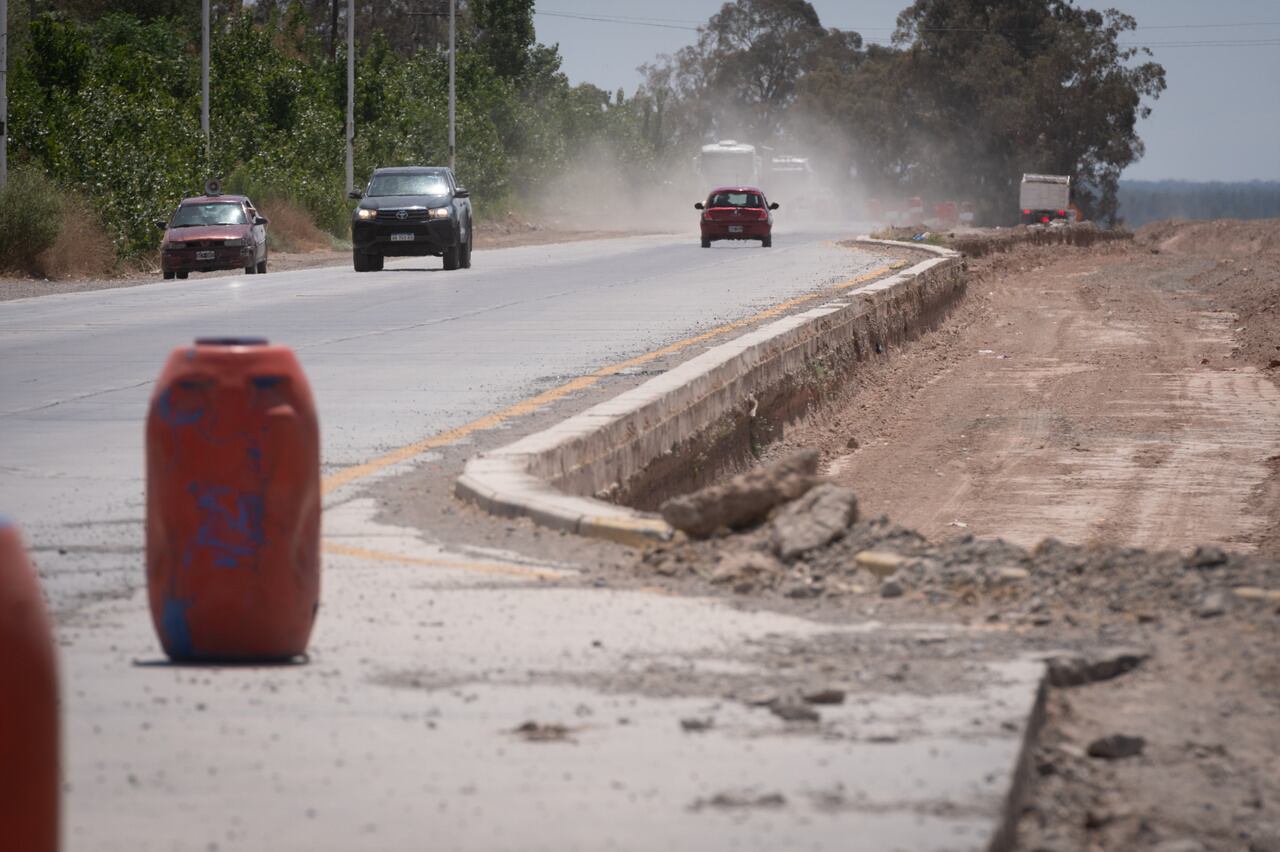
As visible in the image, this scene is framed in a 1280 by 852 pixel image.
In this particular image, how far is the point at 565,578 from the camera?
7641 millimetres

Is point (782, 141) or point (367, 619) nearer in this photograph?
point (367, 619)

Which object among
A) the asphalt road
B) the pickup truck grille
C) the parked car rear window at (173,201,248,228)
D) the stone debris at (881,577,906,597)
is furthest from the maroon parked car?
the stone debris at (881,577,906,597)

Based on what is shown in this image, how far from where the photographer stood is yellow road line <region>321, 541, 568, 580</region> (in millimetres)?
7703

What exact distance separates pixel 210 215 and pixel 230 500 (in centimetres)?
3283

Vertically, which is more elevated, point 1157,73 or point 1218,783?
point 1157,73

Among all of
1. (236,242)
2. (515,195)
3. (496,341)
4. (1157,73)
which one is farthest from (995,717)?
(1157,73)

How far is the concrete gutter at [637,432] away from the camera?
28.8 feet

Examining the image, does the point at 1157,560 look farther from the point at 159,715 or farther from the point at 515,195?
the point at 515,195

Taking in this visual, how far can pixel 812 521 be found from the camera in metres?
8.19

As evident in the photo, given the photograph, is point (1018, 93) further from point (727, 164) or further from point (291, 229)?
point (291, 229)

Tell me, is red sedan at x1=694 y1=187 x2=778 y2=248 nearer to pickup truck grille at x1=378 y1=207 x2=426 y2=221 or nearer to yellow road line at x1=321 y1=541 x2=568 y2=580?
pickup truck grille at x1=378 y1=207 x2=426 y2=221

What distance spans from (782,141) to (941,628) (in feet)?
427

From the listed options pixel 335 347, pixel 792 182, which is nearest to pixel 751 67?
pixel 792 182

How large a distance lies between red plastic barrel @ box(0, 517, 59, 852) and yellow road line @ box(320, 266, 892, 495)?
4.78m
